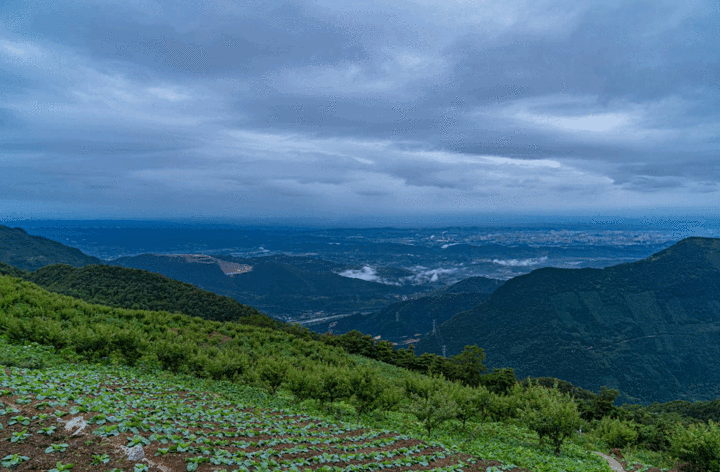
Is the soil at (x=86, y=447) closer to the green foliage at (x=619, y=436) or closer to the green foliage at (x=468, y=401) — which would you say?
the green foliage at (x=468, y=401)

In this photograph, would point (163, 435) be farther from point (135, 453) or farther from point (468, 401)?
point (468, 401)

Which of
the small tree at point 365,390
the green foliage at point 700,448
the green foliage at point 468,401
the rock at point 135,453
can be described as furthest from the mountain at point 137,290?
the rock at point 135,453

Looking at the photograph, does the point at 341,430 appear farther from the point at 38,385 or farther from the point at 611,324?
the point at 611,324

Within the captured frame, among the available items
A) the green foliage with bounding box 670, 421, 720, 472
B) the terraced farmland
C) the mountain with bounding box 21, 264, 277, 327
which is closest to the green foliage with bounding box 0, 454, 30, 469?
the terraced farmland

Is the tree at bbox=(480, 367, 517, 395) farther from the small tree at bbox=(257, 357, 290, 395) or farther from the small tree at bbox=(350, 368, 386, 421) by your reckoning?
the small tree at bbox=(257, 357, 290, 395)

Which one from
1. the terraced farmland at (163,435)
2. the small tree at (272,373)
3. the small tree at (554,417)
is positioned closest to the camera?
the terraced farmland at (163,435)

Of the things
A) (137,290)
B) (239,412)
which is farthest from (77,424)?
(137,290)
